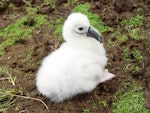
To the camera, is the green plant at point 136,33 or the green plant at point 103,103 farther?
the green plant at point 136,33

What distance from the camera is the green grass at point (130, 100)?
14.2 ft

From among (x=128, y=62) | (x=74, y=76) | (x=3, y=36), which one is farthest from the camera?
(x=3, y=36)

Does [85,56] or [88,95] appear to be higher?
[85,56]

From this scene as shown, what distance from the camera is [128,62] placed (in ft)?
16.0

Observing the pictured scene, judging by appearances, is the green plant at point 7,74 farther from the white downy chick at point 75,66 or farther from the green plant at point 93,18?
the green plant at point 93,18

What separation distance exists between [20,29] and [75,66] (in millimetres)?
1726

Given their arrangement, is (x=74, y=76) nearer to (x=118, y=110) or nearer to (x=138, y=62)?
(x=118, y=110)

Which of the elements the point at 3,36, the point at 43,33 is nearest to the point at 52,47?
the point at 43,33

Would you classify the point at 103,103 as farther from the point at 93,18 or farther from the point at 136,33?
the point at 93,18

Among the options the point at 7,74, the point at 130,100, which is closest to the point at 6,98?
the point at 7,74

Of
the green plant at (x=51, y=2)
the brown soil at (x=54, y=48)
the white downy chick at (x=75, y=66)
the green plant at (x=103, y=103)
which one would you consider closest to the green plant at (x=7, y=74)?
the brown soil at (x=54, y=48)

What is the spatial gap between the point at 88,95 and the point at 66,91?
28cm

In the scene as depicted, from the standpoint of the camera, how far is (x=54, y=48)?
5.27m

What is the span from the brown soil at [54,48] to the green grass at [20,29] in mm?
89
